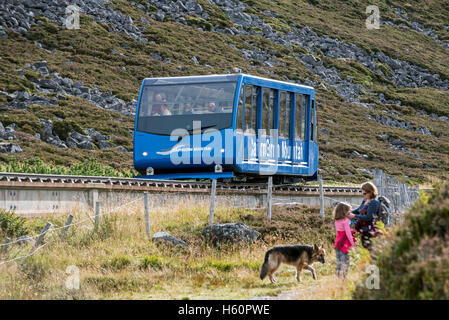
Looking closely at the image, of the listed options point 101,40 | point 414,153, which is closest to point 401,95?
point 414,153

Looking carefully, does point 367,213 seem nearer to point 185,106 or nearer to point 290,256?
point 290,256

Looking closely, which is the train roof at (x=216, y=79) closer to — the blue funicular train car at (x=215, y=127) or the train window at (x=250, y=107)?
the blue funicular train car at (x=215, y=127)

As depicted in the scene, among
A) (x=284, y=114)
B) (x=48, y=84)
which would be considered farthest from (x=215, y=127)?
(x=48, y=84)

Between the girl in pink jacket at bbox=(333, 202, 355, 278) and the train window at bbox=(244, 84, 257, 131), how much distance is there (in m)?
11.8

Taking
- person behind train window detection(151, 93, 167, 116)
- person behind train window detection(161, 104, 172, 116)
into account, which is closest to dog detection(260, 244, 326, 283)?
person behind train window detection(161, 104, 172, 116)

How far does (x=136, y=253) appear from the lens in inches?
572

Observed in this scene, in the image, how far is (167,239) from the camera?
50.1 feet

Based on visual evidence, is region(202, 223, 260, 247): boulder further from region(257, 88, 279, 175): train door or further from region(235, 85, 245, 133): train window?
region(257, 88, 279, 175): train door

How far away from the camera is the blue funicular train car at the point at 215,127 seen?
22.6 metres

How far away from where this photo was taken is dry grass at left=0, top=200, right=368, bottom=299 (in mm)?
11586

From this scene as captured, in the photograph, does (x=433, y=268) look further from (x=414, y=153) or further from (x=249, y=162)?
(x=414, y=153)

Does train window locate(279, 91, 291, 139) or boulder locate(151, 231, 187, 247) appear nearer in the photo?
boulder locate(151, 231, 187, 247)

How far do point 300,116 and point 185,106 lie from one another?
4.08 meters

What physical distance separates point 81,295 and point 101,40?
6492 centimetres
